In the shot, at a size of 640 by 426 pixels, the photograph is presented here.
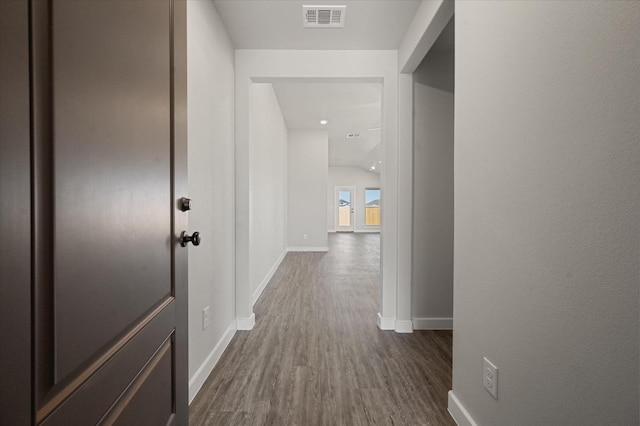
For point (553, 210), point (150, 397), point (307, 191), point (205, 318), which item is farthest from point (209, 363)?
point (307, 191)

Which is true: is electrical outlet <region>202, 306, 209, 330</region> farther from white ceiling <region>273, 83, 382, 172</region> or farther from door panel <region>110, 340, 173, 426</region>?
white ceiling <region>273, 83, 382, 172</region>

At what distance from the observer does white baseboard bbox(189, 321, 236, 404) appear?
1723 mm

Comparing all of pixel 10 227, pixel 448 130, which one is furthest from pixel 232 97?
pixel 10 227

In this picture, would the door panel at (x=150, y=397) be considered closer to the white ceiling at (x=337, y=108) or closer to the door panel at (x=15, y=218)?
the door panel at (x=15, y=218)

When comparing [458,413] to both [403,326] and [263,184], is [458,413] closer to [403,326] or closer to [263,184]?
[403,326]

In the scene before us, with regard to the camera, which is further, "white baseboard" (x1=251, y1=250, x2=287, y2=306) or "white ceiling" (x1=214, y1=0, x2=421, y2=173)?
"white baseboard" (x1=251, y1=250, x2=287, y2=306)

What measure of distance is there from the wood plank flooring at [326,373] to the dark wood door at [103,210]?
2.82 ft

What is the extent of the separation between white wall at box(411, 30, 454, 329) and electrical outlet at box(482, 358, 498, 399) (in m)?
1.46

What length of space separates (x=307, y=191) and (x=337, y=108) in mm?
2421

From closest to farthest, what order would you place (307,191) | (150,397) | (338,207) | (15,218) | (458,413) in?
(15,218) → (150,397) → (458,413) → (307,191) → (338,207)

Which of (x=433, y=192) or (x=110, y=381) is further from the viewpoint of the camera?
(x=433, y=192)

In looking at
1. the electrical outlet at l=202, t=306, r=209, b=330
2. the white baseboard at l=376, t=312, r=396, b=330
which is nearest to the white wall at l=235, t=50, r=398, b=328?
the white baseboard at l=376, t=312, r=396, b=330

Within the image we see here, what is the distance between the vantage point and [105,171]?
1.99 feet

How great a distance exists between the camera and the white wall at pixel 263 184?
11.2ft
